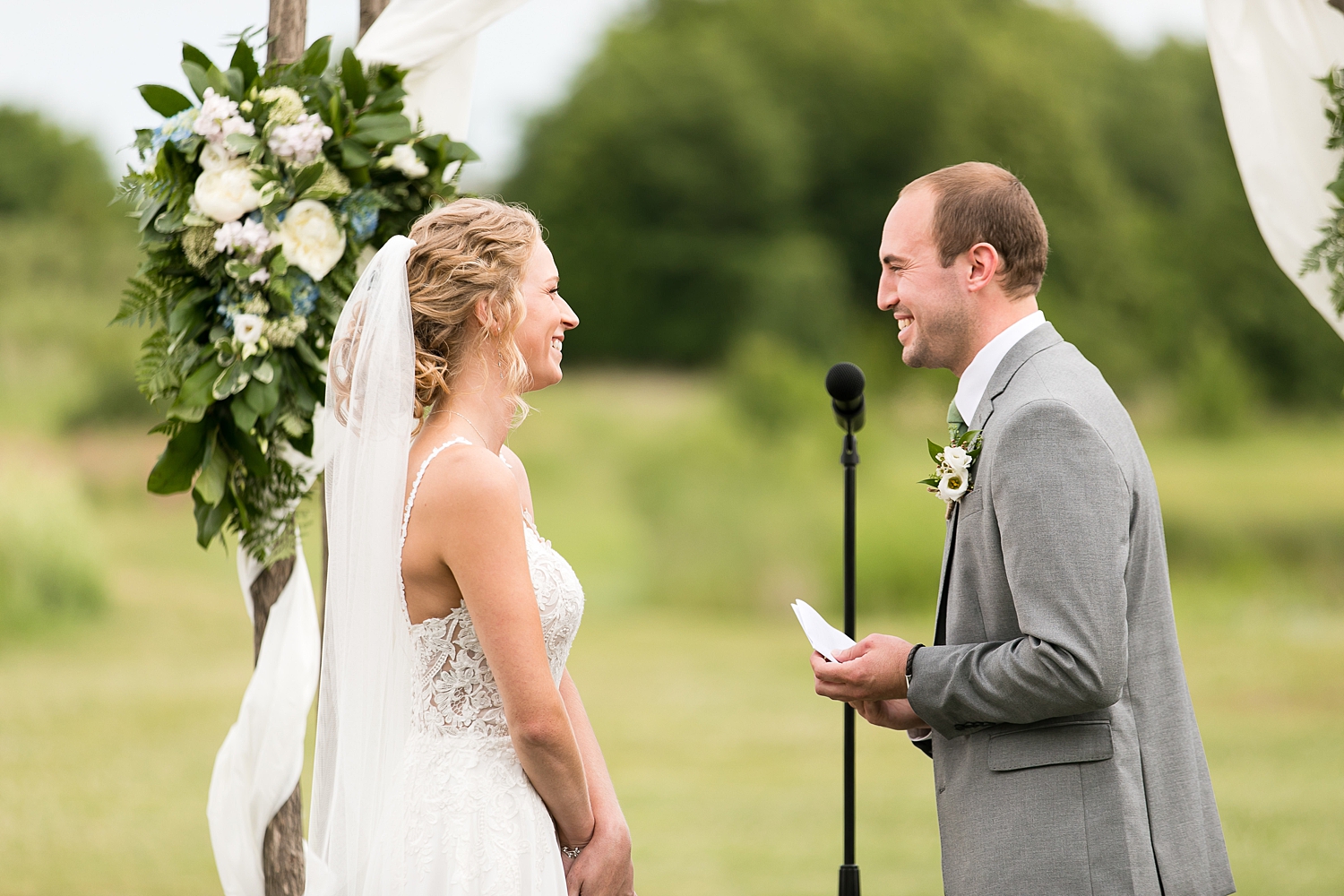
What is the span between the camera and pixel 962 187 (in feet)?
6.65

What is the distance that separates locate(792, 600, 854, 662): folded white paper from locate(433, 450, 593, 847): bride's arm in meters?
0.47

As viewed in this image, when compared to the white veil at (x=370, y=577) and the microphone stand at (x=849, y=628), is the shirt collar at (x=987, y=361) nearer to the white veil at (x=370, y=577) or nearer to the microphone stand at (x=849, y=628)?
the microphone stand at (x=849, y=628)

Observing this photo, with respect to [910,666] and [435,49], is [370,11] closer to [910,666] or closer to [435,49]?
[435,49]

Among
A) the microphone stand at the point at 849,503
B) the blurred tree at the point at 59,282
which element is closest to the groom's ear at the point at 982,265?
the microphone stand at the point at 849,503

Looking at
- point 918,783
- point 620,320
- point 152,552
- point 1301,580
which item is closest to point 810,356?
point 620,320

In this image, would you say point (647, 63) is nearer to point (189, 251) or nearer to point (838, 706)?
point (838, 706)

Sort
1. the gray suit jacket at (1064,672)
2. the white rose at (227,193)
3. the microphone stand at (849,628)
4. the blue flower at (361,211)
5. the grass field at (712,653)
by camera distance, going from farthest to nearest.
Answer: the grass field at (712,653) → the blue flower at (361,211) → the white rose at (227,193) → the microphone stand at (849,628) → the gray suit jacket at (1064,672)

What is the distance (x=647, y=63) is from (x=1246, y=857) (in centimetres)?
1751

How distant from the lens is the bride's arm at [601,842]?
1997 mm

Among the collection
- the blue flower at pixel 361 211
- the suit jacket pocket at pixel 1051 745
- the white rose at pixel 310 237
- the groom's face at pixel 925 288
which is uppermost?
the blue flower at pixel 361 211

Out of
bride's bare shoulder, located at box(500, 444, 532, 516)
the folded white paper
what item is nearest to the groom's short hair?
the folded white paper

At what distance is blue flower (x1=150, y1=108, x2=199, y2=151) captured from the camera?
2.71m

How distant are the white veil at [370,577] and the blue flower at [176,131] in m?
0.97

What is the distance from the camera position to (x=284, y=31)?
304 cm
